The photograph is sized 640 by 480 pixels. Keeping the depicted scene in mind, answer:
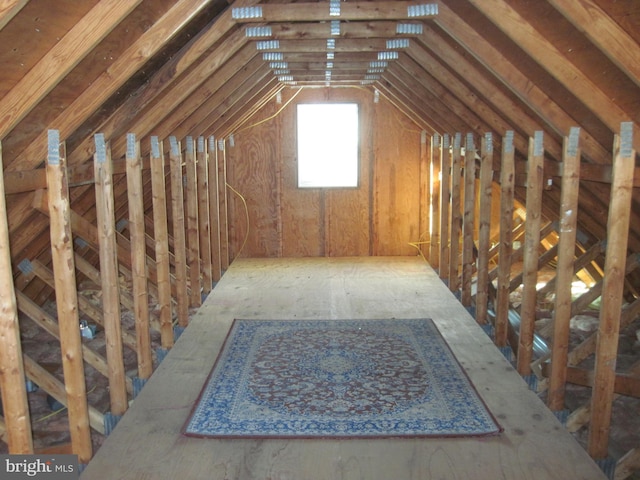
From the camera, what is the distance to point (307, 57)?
213 inches

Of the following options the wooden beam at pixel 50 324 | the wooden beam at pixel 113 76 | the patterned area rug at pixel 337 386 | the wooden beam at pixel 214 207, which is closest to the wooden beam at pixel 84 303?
the wooden beam at pixel 50 324

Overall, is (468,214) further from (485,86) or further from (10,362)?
(10,362)

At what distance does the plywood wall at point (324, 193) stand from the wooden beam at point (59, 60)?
5.73 m

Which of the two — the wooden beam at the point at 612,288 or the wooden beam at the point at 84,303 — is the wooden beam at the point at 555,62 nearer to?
the wooden beam at the point at 612,288

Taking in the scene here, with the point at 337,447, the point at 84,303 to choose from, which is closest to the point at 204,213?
the point at 84,303

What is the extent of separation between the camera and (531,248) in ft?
13.1

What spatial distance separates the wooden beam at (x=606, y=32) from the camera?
2.46 meters

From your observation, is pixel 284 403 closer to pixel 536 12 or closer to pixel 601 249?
pixel 536 12

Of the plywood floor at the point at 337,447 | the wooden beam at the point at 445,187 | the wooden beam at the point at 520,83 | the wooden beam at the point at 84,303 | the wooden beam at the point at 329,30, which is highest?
the wooden beam at the point at 329,30

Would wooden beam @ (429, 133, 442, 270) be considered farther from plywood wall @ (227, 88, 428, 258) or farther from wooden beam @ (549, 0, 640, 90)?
wooden beam @ (549, 0, 640, 90)

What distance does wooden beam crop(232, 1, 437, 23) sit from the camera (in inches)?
145

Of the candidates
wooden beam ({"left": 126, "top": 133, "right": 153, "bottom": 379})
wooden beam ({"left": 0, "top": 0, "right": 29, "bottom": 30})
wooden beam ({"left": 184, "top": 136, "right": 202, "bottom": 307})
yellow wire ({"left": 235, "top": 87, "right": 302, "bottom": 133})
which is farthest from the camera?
yellow wire ({"left": 235, "top": 87, "right": 302, "bottom": 133})

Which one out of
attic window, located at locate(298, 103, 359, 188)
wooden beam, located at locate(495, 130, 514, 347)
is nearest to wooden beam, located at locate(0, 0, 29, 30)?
wooden beam, located at locate(495, 130, 514, 347)

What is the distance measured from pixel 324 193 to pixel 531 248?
4541 mm
